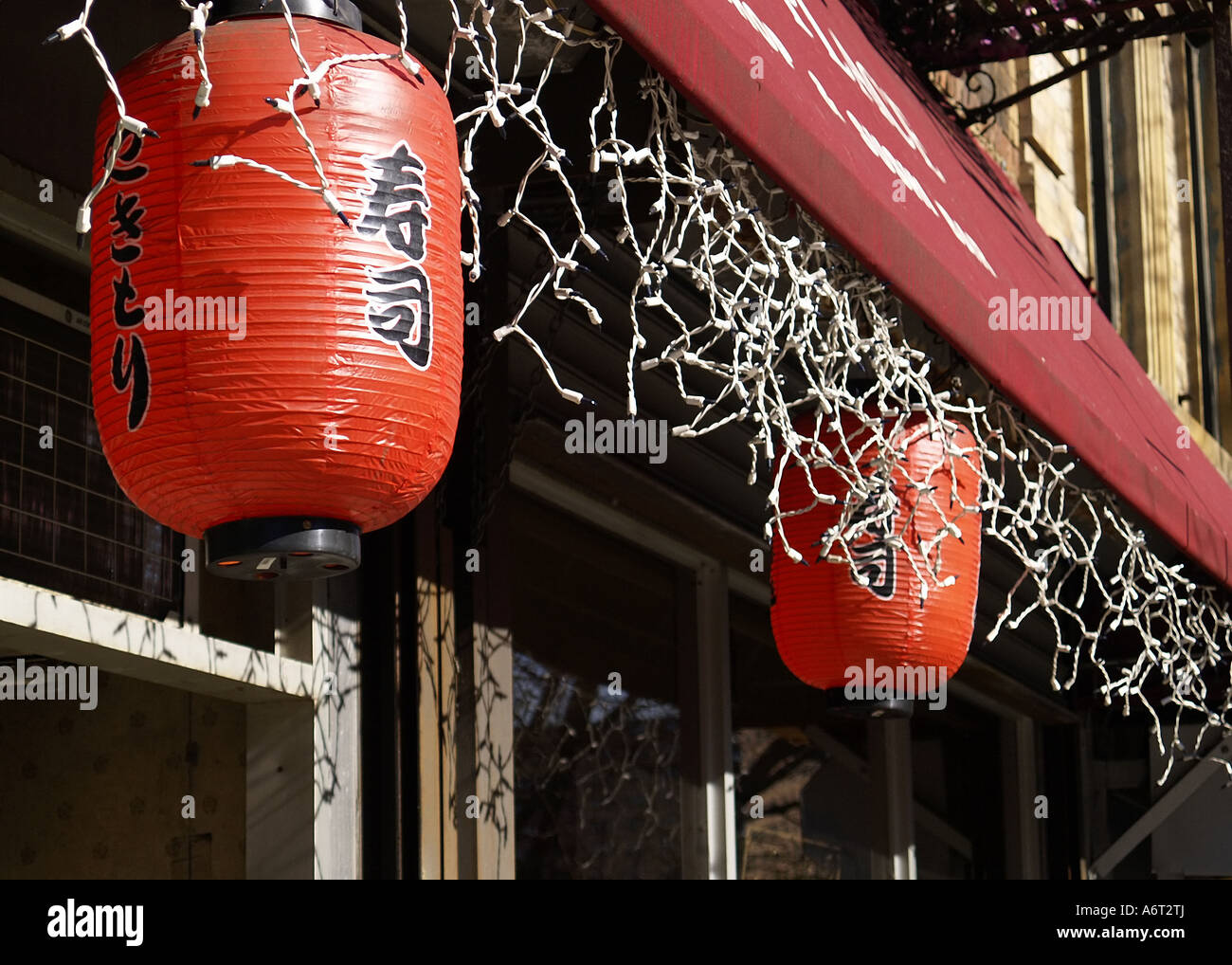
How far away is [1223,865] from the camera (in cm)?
926

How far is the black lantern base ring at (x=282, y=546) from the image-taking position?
2.58m

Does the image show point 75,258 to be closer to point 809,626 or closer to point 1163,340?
point 809,626

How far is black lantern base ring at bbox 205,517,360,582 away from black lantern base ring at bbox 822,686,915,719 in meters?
2.03

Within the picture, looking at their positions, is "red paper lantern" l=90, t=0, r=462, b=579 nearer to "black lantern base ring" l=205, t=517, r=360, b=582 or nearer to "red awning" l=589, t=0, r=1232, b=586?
"black lantern base ring" l=205, t=517, r=360, b=582

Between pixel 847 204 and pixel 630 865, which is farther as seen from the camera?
pixel 630 865

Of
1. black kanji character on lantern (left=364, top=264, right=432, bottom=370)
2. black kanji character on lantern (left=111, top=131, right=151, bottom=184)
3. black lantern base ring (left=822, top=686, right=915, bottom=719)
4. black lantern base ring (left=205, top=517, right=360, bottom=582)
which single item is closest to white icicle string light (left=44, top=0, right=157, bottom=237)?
black kanji character on lantern (left=111, top=131, right=151, bottom=184)

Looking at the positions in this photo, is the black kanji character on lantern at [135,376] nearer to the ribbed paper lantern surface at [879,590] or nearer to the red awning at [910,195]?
the red awning at [910,195]

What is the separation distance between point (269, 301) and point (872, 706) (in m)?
2.32

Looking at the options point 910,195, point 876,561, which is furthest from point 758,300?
point 876,561

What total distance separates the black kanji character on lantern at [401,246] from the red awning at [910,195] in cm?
41

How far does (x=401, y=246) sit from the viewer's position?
259 cm

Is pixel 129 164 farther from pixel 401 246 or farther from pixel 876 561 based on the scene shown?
pixel 876 561

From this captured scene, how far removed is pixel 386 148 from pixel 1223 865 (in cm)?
778
